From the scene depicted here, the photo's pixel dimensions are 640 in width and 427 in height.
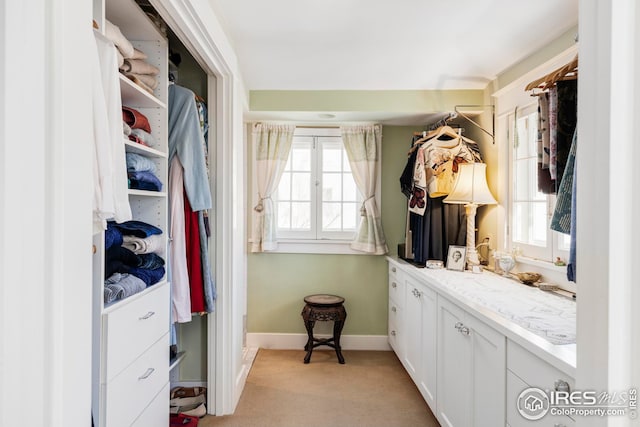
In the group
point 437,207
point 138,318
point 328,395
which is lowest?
point 328,395

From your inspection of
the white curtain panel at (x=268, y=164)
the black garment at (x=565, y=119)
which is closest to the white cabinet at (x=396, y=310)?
the white curtain panel at (x=268, y=164)

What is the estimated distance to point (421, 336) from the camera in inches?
96.0

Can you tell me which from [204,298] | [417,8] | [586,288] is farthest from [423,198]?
[586,288]

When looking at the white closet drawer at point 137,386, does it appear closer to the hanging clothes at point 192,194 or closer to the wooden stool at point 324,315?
the hanging clothes at point 192,194

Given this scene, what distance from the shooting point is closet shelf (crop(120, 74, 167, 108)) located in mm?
1581

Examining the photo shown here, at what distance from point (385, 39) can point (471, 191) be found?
3.94ft

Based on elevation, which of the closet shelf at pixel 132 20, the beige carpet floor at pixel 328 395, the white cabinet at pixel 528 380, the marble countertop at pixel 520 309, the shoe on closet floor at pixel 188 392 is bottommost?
the beige carpet floor at pixel 328 395

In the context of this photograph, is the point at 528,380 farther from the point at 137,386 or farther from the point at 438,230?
the point at 438,230

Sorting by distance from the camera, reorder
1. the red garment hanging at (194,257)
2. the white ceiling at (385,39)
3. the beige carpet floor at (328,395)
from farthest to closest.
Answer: the beige carpet floor at (328,395), the red garment hanging at (194,257), the white ceiling at (385,39)

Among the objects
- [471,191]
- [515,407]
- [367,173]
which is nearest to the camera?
[515,407]

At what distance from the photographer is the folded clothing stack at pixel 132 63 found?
1.47 m

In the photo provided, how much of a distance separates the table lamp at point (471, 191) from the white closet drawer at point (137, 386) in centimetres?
208

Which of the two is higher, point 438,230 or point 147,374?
point 438,230

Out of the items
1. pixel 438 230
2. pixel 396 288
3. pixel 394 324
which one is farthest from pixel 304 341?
pixel 438 230
